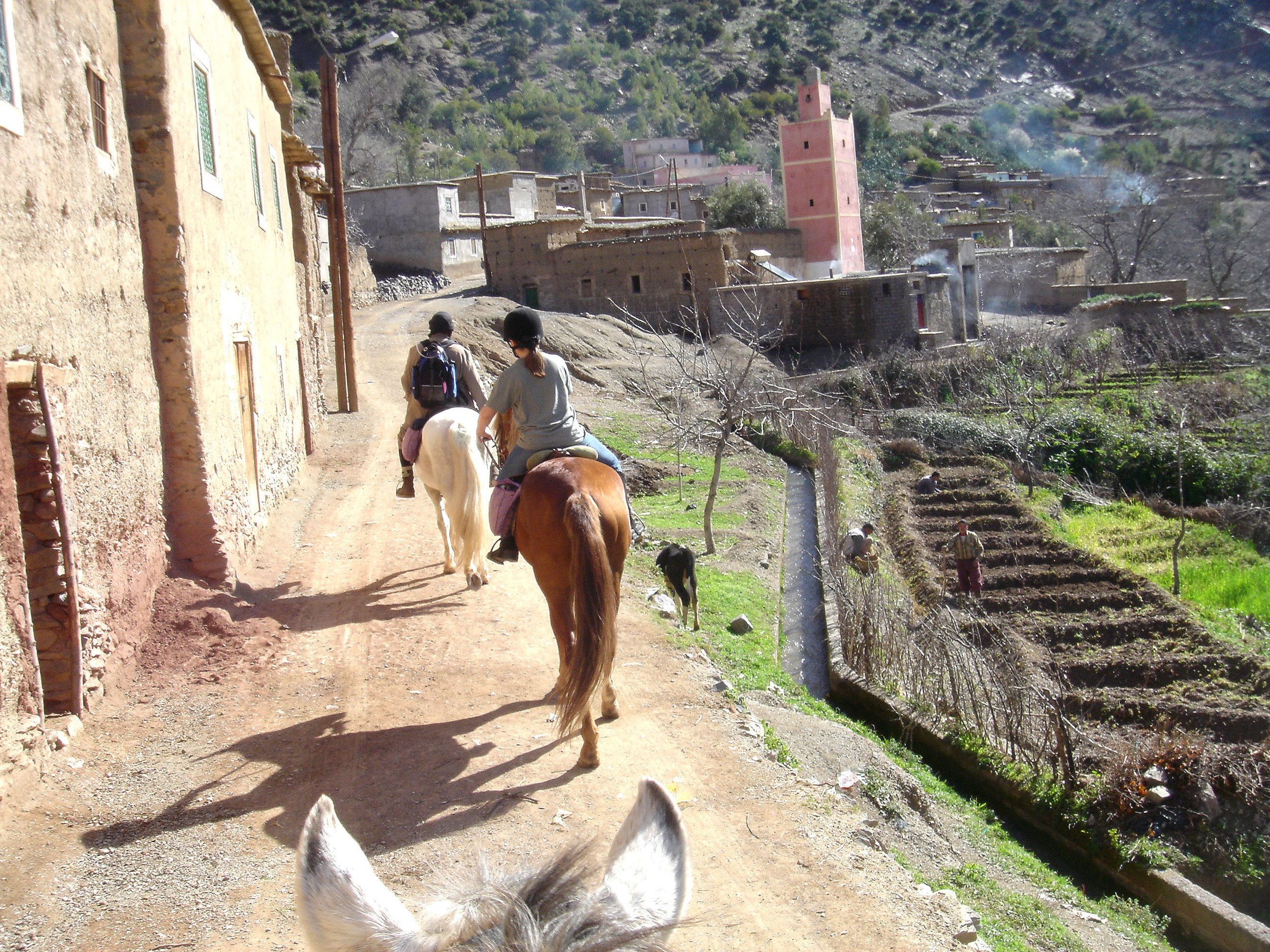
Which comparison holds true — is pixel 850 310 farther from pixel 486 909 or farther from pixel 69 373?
pixel 486 909

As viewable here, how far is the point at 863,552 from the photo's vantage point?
51.2 feet

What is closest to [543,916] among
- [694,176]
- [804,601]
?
[804,601]

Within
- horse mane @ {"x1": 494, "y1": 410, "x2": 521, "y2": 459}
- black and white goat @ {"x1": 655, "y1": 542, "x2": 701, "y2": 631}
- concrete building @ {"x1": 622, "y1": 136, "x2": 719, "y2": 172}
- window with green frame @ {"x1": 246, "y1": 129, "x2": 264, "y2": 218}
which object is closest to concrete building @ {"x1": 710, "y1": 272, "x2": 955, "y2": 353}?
window with green frame @ {"x1": 246, "y1": 129, "x2": 264, "y2": 218}

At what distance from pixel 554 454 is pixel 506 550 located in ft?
2.08

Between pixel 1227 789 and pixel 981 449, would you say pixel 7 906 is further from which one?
pixel 981 449

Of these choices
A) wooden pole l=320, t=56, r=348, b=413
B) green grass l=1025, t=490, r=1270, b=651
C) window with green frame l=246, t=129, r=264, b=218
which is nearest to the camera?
window with green frame l=246, t=129, r=264, b=218

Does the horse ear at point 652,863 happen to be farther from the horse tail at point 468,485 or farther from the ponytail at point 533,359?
the horse tail at point 468,485

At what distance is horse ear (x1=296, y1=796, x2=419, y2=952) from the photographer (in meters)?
1.87

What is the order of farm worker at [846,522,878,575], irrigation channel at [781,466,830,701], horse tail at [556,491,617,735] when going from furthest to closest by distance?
1. farm worker at [846,522,878,575]
2. irrigation channel at [781,466,830,701]
3. horse tail at [556,491,617,735]

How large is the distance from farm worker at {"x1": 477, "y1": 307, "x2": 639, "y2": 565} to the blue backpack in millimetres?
3075

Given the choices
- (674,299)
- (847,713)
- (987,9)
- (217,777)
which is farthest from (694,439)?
(987,9)

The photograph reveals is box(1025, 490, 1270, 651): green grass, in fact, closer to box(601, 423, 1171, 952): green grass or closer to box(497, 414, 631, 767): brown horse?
box(601, 423, 1171, 952): green grass

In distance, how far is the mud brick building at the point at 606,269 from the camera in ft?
124

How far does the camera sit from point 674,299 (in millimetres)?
37844
